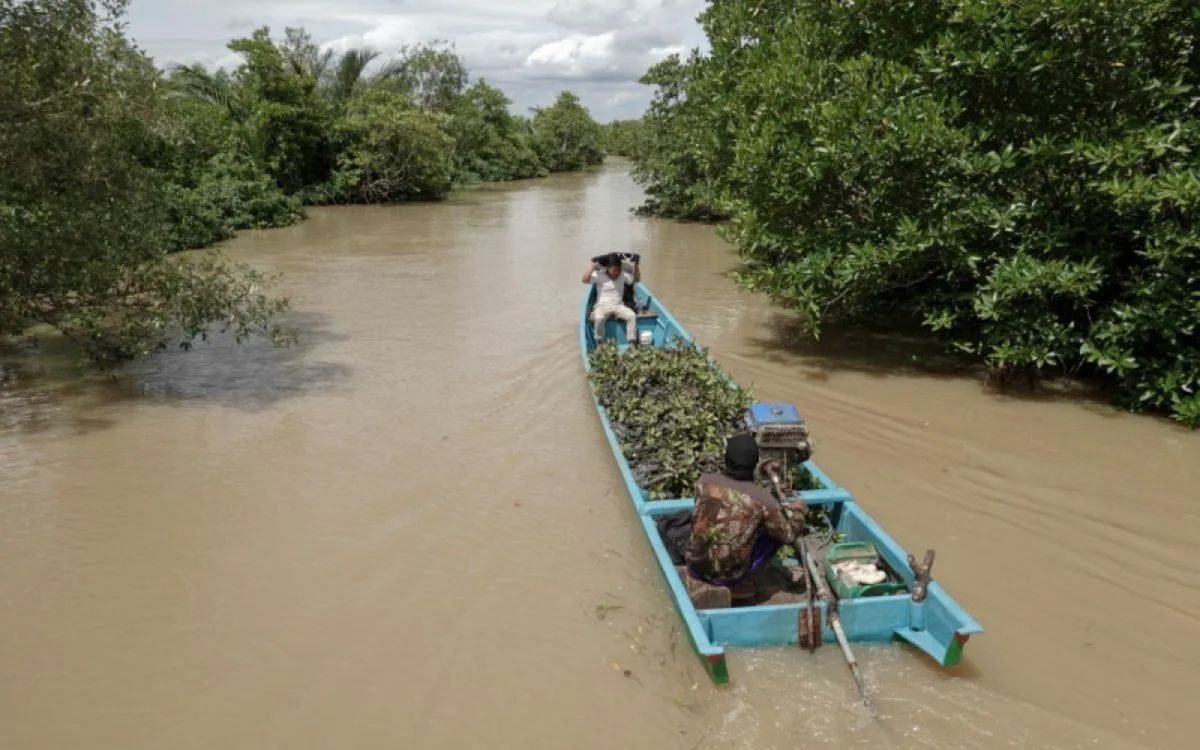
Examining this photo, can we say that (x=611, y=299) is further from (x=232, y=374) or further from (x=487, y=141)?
(x=487, y=141)

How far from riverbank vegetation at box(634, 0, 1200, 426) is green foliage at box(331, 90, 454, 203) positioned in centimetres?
1975

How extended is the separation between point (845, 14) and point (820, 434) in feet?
16.4

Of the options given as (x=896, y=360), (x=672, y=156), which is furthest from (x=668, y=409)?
(x=672, y=156)

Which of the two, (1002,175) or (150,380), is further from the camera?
(150,380)

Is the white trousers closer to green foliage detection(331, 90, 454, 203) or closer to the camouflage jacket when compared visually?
the camouflage jacket

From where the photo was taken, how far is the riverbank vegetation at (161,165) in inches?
298

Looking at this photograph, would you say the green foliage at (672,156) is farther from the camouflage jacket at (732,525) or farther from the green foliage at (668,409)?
the camouflage jacket at (732,525)

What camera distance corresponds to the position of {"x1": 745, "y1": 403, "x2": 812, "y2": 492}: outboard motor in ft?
17.0

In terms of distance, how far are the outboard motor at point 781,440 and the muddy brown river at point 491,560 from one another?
106cm

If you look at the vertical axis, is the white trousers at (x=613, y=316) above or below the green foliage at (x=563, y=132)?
below

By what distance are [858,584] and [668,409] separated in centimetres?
257

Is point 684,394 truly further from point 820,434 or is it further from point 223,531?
point 223,531

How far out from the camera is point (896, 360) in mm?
9875

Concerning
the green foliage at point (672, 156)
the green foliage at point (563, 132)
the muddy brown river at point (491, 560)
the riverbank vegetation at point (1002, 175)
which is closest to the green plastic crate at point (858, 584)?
the muddy brown river at point (491, 560)
